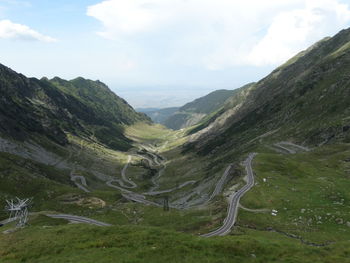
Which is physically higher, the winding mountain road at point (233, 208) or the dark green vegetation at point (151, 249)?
the dark green vegetation at point (151, 249)

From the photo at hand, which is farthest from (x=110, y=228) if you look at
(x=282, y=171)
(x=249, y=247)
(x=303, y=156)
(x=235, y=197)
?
(x=303, y=156)

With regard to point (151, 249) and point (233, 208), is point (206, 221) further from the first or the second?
point (151, 249)

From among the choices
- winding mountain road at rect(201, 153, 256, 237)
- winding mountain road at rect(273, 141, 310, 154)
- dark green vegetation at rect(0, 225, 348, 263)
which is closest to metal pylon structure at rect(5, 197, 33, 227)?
dark green vegetation at rect(0, 225, 348, 263)

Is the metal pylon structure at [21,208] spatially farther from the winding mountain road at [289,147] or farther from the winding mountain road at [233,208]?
the winding mountain road at [289,147]

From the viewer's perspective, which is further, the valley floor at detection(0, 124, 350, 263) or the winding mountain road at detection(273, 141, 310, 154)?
the winding mountain road at detection(273, 141, 310, 154)

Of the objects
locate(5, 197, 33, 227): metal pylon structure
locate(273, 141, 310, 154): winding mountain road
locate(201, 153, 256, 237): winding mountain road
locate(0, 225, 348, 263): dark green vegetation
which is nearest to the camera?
locate(0, 225, 348, 263): dark green vegetation

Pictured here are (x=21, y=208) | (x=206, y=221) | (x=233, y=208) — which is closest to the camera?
(x=21, y=208)

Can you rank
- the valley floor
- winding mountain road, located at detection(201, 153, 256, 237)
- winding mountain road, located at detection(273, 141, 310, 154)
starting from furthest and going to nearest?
1. winding mountain road, located at detection(273, 141, 310, 154)
2. winding mountain road, located at detection(201, 153, 256, 237)
3. the valley floor

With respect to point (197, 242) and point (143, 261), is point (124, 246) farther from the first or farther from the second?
point (197, 242)

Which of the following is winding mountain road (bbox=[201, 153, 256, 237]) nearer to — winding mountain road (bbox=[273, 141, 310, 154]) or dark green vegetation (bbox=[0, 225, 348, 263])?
dark green vegetation (bbox=[0, 225, 348, 263])

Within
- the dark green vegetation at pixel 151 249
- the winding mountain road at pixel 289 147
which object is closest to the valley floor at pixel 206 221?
the dark green vegetation at pixel 151 249

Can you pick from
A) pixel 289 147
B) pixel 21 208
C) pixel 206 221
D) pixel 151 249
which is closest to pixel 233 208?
pixel 206 221

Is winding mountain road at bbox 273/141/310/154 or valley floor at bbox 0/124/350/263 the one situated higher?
winding mountain road at bbox 273/141/310/154

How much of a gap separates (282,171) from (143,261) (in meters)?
99.1
